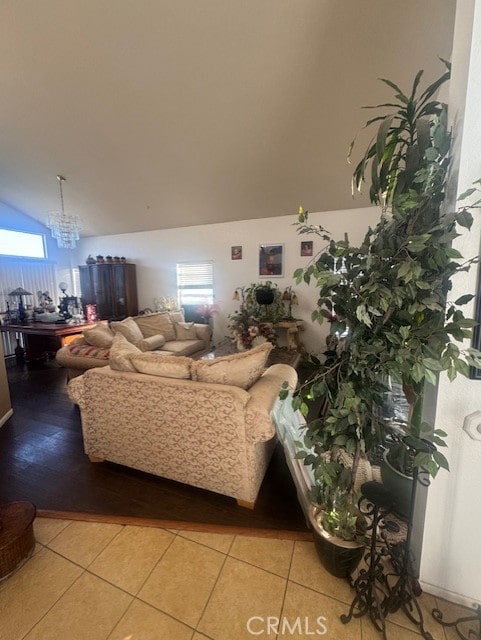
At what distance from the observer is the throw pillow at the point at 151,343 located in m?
3.60

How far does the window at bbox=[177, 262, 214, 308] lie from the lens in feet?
17.6

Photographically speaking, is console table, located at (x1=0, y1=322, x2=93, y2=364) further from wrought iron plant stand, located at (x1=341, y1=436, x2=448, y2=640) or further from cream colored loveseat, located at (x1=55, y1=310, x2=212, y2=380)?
wrought iron plant stand, located at (x1=341, y1=436, x2=448, y2=640)

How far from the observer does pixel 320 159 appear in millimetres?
3291

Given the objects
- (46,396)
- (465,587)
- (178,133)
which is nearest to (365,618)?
(465,587)

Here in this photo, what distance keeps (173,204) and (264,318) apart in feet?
8.25

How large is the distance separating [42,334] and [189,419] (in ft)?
12.4

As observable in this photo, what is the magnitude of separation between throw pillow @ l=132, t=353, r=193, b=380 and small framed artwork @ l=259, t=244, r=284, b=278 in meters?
3.37

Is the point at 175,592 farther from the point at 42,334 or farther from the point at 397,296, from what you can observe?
the point at 42,334

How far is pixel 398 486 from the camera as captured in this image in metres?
1.31

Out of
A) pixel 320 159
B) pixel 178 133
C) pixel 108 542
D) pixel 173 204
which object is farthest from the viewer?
pixel 173 204

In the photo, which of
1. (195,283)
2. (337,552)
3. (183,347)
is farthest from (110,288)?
(337,552)

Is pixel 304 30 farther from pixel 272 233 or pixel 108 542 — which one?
pixel 108 542

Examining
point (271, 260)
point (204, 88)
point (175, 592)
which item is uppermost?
point (204, 88)

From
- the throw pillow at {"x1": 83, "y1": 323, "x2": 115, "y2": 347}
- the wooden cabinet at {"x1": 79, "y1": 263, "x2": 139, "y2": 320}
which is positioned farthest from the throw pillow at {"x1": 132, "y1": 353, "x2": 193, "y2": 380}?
the wooden cabinet at {"x1": 79, "y1": 263, "x2": 139, "y2": 320}
